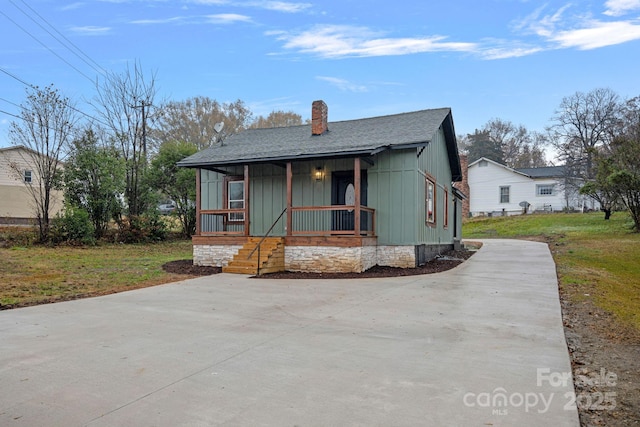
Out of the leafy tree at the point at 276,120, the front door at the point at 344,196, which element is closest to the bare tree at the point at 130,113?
the front door at the point at 344,196

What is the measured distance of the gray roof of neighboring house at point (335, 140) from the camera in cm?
1202

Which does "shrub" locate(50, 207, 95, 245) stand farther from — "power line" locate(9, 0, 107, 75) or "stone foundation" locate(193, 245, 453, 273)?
"stone foundation" locate(193, 245, 453, 273)

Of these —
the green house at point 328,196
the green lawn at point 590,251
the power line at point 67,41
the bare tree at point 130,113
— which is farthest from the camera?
the bare tree at point 130,113

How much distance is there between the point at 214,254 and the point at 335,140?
17.3ft

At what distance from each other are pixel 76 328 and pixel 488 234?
86.9 feet

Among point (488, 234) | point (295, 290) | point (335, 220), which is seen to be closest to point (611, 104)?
point (488, 234)

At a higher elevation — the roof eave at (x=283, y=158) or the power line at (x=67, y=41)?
the power line at (x=67, y=41)

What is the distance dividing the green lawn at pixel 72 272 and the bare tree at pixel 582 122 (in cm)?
3333

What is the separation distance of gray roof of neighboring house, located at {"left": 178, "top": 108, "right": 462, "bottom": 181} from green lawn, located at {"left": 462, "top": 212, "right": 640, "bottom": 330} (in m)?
5.46

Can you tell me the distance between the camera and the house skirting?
11.5m

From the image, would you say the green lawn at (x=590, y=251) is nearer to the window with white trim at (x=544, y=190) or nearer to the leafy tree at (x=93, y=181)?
the window with white trim at (x=544, y=190)

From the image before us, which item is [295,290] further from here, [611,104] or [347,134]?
[611,104]

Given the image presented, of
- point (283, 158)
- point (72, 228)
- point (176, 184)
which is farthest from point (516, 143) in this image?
point (72, 228)

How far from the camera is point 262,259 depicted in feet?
38.0
